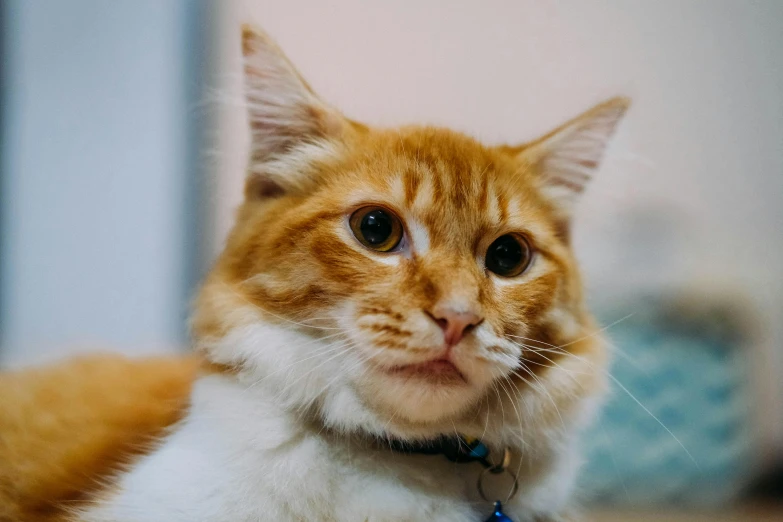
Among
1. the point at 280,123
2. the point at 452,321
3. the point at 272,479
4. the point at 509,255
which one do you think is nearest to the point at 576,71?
the point at 509,255

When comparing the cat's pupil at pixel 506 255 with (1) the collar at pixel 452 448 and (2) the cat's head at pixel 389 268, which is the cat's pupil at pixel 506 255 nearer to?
(2) the cat's head at pixel 389 268

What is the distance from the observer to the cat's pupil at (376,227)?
1.02 m

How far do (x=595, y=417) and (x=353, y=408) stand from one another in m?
0.54

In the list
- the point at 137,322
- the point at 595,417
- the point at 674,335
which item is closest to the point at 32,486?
the point at 137,322

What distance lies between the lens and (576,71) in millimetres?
1548

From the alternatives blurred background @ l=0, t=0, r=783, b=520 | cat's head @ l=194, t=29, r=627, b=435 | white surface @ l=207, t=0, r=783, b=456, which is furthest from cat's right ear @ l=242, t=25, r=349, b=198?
white surface @ l=207, t=0, r=783, b=456

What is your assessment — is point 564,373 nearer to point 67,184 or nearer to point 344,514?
point 344,514

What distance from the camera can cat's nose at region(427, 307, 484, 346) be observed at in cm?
85

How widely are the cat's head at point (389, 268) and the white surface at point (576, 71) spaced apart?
12.3 inches

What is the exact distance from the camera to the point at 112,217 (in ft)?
7.06

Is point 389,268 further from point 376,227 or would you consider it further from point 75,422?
point 75,422

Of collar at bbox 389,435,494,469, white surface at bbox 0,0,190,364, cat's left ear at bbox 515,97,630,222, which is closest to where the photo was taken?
collar at bbox 389,435,494,469

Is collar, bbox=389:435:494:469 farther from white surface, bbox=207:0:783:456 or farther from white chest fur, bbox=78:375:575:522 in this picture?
white surface, bbox=207:0:783:456

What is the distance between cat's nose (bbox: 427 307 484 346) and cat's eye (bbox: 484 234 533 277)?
9.0 inches
